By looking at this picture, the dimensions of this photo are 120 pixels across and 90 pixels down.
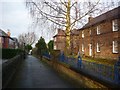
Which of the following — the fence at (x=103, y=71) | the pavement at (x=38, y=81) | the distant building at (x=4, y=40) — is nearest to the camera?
the fence at (x=103, y=71)

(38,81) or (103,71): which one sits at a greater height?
(103,71)

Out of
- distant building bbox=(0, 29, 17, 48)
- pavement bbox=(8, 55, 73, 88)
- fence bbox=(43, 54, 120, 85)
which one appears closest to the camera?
fence bbox=(43, 54, 120, 85)

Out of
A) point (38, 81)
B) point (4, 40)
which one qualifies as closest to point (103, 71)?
point (38, 81)

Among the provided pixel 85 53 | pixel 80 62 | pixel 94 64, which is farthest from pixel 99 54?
pixel 94 64

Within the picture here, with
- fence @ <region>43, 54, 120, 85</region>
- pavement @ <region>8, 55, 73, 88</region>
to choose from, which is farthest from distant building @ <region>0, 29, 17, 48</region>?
fence @ <region>43, 54, 120, 85</region>

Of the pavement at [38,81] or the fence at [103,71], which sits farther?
the pavement at [38,81]

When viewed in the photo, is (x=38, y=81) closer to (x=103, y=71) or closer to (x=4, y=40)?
(x=103, y=71)

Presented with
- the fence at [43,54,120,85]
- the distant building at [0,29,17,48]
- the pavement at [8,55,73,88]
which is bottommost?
the pavement at [8,55,73,88]

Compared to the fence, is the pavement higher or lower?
lower

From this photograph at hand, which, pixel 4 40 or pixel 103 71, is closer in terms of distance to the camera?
pixel 103 71

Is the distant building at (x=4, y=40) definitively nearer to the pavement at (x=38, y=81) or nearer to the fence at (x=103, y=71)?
the pavement at (x=38, y=81)

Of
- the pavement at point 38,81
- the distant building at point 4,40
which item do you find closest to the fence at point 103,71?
the pavement at point 38,81

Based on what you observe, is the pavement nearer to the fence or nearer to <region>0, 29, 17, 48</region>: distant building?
the fence

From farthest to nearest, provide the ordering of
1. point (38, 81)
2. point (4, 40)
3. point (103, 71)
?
point (4, 40) → point (38, 81) → point (103, 71)
